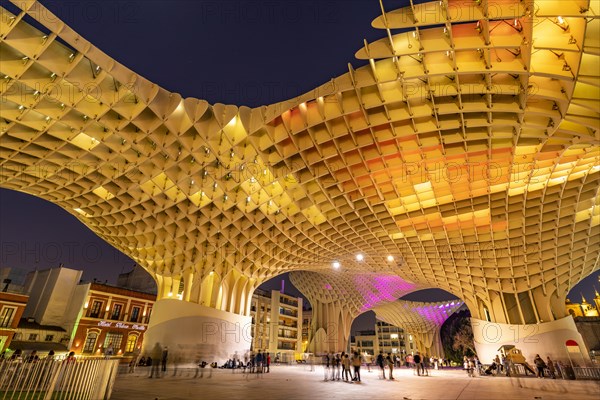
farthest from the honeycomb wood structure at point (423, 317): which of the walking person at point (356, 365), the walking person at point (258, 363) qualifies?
the walking person at point (356, 365)

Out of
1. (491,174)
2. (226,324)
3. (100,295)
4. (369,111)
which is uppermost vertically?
(369,111)

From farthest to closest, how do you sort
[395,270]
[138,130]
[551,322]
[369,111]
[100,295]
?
[100,295] → [395,270] → [551,322] → [138,130] → [369,111]

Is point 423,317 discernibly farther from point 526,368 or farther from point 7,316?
point 7,316

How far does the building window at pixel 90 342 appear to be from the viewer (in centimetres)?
4468

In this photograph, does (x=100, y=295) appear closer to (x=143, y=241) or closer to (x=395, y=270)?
(x=143, y=241)

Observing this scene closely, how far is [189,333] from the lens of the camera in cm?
3038

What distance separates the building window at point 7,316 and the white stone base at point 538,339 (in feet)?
189

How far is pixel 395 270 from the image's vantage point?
40.8 m

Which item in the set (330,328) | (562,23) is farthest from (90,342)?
(562,23)

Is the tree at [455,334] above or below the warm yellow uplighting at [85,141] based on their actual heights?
below

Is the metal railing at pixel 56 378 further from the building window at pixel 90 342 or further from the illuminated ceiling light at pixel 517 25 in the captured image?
the building window at pixel 90 342

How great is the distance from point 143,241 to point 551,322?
142 feet

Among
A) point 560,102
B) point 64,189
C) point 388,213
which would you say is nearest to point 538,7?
point 560,102

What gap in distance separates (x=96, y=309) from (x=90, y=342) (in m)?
4.59
